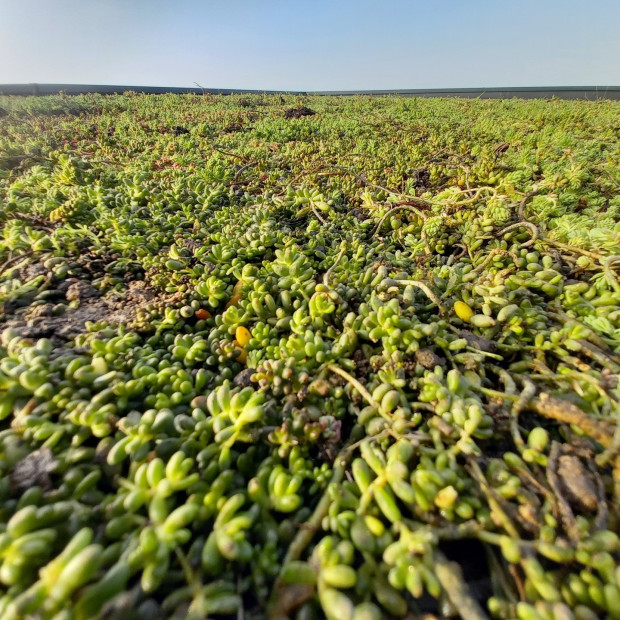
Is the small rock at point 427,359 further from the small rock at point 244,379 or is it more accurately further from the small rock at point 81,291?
the small rock at point 81,291

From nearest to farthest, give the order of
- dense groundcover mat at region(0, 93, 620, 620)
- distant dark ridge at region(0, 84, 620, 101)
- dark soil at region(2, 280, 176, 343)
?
dense groundcover mat at region(0, 93, 620, 620), dark soil at region(2, 280, 176, 343), distant dark ridge at region(0, 84, 620, 101)

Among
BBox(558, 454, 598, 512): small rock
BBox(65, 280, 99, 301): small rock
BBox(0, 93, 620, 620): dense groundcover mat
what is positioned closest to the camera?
BBox(0, 93, 620, 620): dense groundcover mat

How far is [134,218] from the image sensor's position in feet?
7.48

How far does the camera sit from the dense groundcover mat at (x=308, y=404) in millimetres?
825

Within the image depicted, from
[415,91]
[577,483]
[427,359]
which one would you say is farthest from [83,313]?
[415,91]

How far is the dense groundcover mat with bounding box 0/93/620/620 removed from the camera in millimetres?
825

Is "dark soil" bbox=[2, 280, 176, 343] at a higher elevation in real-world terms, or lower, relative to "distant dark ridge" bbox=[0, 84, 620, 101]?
lower

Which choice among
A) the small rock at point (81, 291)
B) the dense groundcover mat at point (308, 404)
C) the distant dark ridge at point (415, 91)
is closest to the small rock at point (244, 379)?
the dense groundcover mat at point (308, 404)

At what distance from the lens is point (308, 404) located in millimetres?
1259

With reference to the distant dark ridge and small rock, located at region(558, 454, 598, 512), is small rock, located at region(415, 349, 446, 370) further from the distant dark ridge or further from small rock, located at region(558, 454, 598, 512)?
the distant dark ridge

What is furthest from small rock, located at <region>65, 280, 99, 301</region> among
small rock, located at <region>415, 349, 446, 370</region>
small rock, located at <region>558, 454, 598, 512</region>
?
small rock, located at <region>558, 454, 598, 512</region>

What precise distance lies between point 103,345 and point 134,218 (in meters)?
1.20

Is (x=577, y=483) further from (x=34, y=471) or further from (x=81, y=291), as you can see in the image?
(x=81, y=291)

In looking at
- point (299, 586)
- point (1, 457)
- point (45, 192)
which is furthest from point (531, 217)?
point (45, 192)
